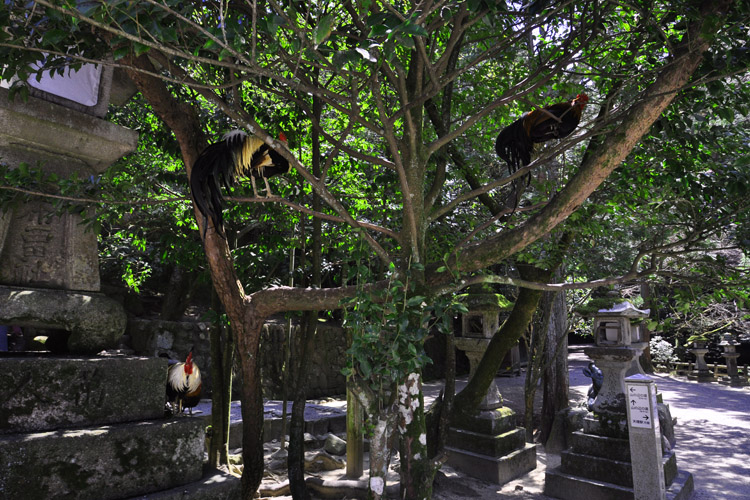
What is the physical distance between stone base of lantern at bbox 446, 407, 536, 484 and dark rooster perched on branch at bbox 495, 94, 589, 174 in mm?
3757

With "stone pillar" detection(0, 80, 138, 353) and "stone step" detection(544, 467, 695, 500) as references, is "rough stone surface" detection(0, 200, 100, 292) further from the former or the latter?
"stone step" detection(544, 467, 695, 500)

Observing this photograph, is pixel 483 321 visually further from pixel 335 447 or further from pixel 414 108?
pixel 414 108

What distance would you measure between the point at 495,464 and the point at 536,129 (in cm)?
414

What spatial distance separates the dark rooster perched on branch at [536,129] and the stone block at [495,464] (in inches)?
153

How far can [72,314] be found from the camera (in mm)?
2797

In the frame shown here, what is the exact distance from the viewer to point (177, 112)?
3879mm

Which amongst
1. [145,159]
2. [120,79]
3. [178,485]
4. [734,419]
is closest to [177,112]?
[120,79]

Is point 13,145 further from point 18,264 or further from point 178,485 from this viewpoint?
point 178,485

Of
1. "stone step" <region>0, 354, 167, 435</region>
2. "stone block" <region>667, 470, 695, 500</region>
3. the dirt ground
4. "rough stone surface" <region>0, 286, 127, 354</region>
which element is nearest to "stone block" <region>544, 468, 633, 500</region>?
the dirt ground

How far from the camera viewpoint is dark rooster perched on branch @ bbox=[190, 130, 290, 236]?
3.27 metres

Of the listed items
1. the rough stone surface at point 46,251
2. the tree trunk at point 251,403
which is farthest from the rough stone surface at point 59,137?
the tree trunk at point 251,403

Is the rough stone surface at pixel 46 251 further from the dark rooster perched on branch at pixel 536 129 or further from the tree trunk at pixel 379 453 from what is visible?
the dark rooster perched on branch at pixel 536 129

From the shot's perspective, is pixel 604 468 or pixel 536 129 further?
pixel 604 468

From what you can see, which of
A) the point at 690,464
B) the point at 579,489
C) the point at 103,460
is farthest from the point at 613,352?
the point at 103,460
